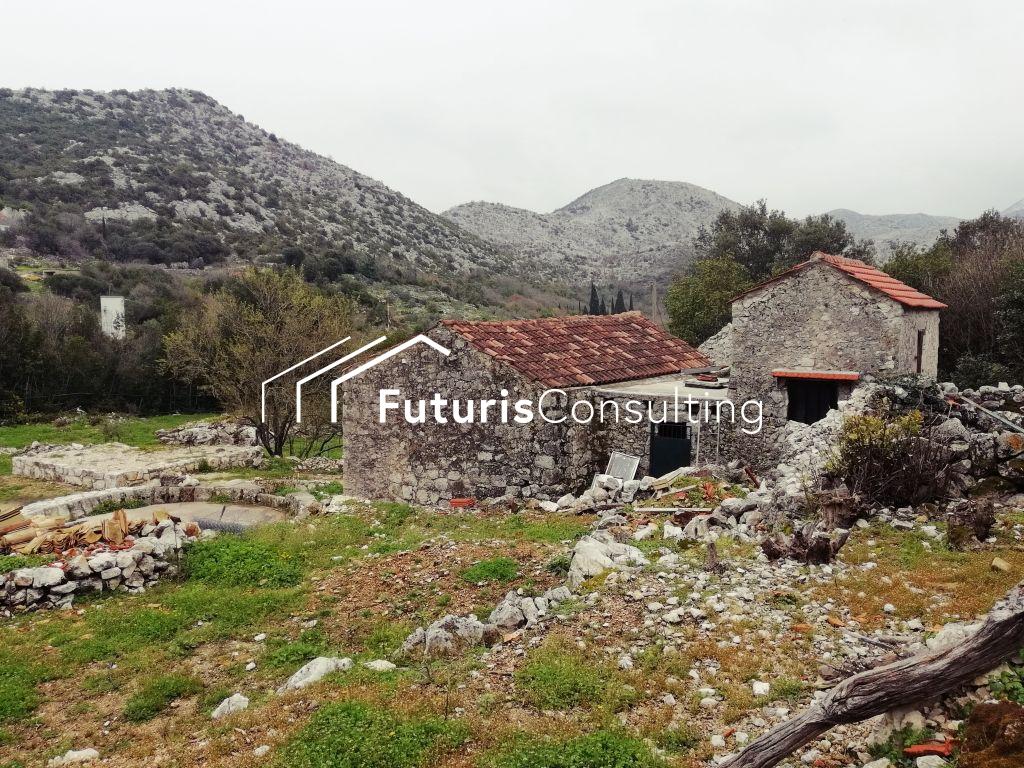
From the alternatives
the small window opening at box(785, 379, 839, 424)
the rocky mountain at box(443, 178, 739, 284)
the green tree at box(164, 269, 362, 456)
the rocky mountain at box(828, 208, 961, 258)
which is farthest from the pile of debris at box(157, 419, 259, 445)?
the rocky mountain at box(828, 208, 961, 258)

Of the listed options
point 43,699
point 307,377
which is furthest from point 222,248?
point 43,699

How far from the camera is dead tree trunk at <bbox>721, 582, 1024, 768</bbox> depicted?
412 centimetres

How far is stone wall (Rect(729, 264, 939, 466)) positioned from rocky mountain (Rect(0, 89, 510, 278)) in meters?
42.3

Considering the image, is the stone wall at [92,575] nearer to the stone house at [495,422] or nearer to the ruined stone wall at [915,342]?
the stone house at [495,422]

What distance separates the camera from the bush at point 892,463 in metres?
9.17

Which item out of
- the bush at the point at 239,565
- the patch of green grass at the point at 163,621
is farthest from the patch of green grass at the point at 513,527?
the patch of green grass at the point at 163,621

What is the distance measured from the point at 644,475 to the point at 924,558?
23.1 ft

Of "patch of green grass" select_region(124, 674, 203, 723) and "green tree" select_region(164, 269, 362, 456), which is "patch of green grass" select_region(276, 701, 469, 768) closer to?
"patch of green grass" select_region(124, 674, 203, 723)

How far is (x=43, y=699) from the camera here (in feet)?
23.9

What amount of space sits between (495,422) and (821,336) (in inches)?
265

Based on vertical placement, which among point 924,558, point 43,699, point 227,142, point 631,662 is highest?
point 227,142

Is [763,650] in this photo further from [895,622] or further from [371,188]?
[371,188]

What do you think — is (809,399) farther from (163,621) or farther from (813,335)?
(163,621)

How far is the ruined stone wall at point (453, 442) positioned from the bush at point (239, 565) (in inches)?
159
